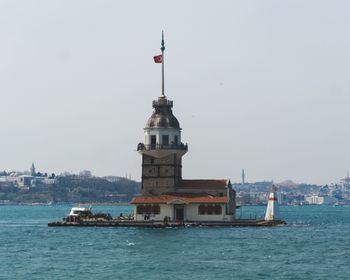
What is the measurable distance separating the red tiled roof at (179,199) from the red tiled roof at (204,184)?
1.66 m

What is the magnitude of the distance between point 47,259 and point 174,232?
27.9 meters

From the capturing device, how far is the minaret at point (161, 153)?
11219cm

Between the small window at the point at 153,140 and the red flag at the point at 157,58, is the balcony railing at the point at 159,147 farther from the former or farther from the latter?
the red flag at the point at 157,58

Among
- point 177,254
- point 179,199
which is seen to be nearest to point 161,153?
point 179,199

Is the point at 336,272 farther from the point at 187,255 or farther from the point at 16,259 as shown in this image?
the point at 16,259

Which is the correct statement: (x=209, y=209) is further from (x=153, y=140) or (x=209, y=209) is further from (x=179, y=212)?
(x=153, y=140)

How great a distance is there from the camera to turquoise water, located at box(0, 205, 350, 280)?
62594mm

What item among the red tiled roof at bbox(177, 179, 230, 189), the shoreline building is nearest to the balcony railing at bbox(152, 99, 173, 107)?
the shoreline building

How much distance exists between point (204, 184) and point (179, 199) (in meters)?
4.19

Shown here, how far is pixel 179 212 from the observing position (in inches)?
4321

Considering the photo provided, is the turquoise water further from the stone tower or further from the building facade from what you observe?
the stone tower

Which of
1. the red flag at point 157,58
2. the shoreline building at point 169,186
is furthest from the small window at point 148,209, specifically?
the red flag at point 157,58

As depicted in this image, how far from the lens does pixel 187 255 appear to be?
74062 millimetres

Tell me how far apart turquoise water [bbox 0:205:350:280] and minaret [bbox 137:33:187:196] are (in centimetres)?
936
